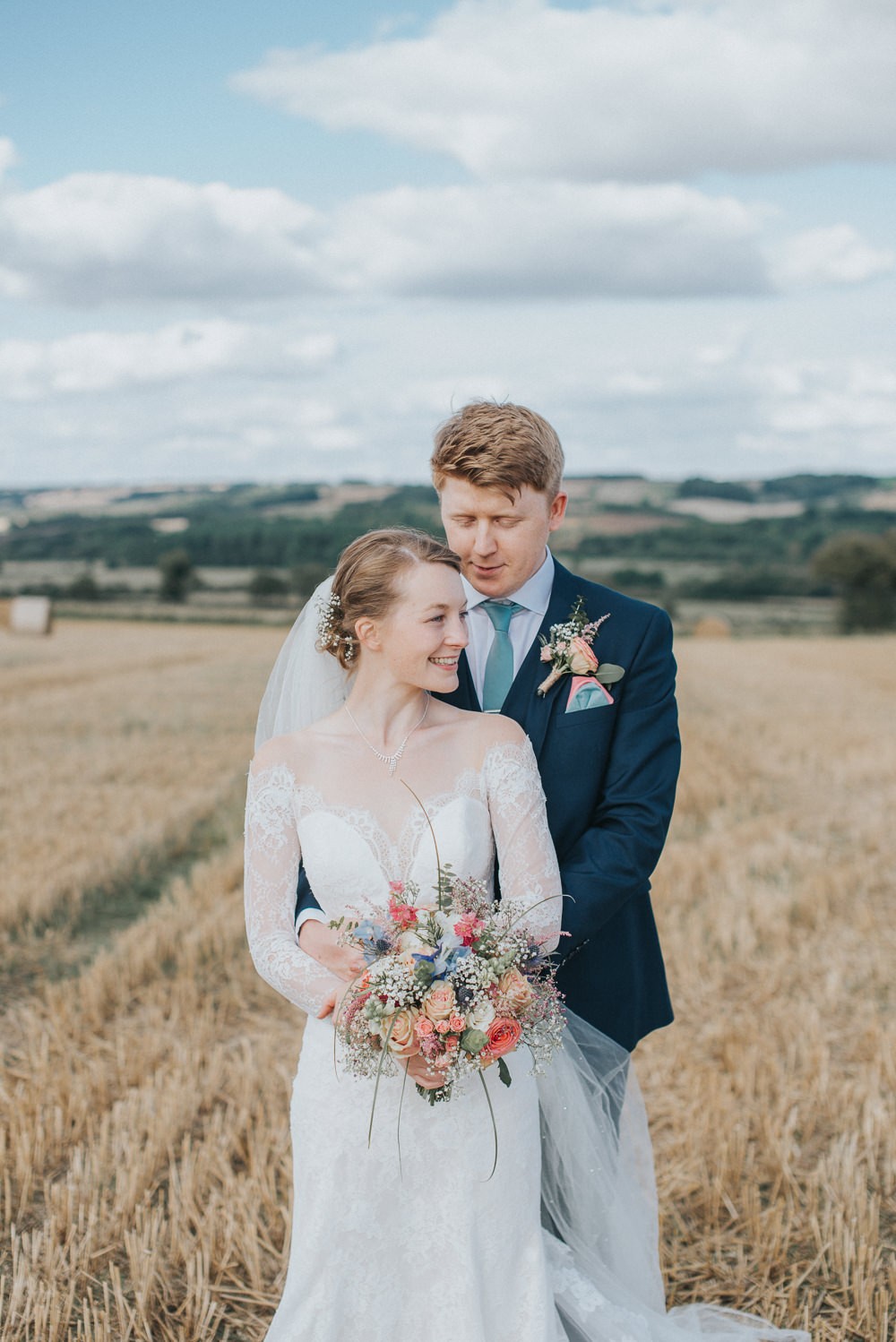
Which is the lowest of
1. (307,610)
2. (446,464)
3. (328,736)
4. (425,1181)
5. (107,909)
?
(107,909)

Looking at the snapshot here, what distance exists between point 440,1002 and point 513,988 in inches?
8.5

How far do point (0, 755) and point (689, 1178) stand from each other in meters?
11.9

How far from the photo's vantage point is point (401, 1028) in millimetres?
2977

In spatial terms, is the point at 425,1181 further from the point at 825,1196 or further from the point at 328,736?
the point at 825,1196

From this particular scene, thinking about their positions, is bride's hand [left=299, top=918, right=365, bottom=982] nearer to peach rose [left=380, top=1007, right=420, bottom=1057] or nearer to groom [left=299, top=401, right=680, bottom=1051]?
groom [left=299, top=401, right=680, bottom=1051]

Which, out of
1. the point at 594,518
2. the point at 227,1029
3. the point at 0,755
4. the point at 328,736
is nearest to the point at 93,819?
the point at 0,755

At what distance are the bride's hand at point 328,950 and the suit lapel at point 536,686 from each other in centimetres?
85

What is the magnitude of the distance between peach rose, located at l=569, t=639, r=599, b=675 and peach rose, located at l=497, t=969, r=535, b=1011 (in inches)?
40.6

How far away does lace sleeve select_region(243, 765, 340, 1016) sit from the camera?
11.3ft

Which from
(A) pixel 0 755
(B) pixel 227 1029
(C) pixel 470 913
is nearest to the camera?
(C) pixel 470 913

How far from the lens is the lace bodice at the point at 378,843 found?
3.46 m

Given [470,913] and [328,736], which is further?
[328,736]

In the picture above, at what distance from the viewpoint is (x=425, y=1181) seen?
3.45m

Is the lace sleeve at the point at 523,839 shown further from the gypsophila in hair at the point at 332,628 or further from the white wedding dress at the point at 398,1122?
the gypsophila in hair at the point at 332,628
